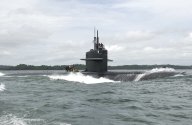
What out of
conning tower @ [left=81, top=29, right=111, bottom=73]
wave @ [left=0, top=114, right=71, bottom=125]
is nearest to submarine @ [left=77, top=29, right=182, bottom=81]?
conning tower @ [left=81, top=29, right=111, bottom=73]

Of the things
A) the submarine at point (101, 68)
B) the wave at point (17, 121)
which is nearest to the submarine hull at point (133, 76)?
the submarine at point (101, 68)

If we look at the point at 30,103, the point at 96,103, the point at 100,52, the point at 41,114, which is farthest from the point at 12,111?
the point at 100,52

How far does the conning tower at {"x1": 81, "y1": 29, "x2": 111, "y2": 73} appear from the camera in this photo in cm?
4028

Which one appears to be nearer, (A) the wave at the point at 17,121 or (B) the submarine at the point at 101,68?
(A) the wave at the point at 17,121

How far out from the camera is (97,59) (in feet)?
131

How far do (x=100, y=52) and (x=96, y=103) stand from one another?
22951mm

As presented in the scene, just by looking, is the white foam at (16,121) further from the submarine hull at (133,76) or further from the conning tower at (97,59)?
the conning tower at (97,59)

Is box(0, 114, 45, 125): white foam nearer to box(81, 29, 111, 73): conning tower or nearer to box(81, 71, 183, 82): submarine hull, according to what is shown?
box(81, 71, 183, 82): submarine hull

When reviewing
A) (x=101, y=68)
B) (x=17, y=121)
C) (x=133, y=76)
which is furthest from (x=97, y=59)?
(x=17, y=121)

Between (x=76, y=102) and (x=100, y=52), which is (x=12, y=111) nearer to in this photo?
(x=76, y=102)

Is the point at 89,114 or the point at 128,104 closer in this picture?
the point at 89,114

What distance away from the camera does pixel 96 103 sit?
17.6 m

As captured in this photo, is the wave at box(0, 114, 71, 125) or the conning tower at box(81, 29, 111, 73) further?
the conning tower at box(81, 29, 111, 73)

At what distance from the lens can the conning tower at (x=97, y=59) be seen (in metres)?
40.3
